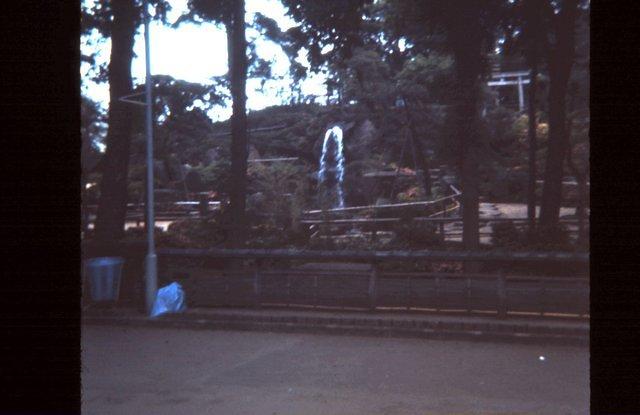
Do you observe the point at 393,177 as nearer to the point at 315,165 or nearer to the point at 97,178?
the point at 315,165

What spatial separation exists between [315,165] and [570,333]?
84.5 ft

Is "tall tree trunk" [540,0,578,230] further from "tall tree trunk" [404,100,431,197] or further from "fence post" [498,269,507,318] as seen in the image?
"tall tree trunk" [404,100,431,197]

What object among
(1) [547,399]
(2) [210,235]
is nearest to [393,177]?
(2) [210,235]

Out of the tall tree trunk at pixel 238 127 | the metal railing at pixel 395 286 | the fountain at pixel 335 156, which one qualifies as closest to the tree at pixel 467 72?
the metal railing at pixel 395 286

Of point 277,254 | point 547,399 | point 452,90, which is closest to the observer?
point 547,399

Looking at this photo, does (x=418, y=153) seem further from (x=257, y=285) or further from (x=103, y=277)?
(x=103, y=277)

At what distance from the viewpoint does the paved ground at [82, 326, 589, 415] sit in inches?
261

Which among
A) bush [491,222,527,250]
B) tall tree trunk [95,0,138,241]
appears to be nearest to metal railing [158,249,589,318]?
tall tree trunk [95,0,138,241]

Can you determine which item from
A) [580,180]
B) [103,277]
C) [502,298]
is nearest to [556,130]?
[580,180]

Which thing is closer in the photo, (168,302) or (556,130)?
(168,302)

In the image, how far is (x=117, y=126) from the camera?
15.6 meters

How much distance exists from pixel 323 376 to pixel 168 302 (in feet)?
15.6

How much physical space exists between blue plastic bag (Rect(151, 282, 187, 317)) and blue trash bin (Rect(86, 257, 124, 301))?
3.04 ft
